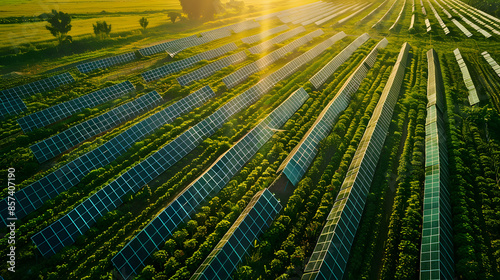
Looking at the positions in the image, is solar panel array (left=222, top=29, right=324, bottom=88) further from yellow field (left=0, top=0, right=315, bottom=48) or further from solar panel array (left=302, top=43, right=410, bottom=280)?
yellow field (left=0, top=0, right=315, bottom=48)

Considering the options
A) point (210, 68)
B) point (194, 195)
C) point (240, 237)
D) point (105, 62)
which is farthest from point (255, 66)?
point (240, 237)

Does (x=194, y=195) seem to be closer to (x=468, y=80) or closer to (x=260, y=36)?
(x=468, y=80)

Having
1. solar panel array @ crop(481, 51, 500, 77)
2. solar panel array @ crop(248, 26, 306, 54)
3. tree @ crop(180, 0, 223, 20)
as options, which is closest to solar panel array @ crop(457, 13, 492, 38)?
solar panel array @ crop(481, 51, 500, 77)

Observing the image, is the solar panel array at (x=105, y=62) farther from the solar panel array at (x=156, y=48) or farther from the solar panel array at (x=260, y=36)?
the solar panel array at (x=260, y=36)

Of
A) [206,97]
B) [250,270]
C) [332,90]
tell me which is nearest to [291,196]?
[250,270]

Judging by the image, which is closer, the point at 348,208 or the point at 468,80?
the point at 348,208

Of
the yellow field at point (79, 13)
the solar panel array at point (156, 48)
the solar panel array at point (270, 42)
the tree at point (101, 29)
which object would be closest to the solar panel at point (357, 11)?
the solar panel array at point (270, 42)
